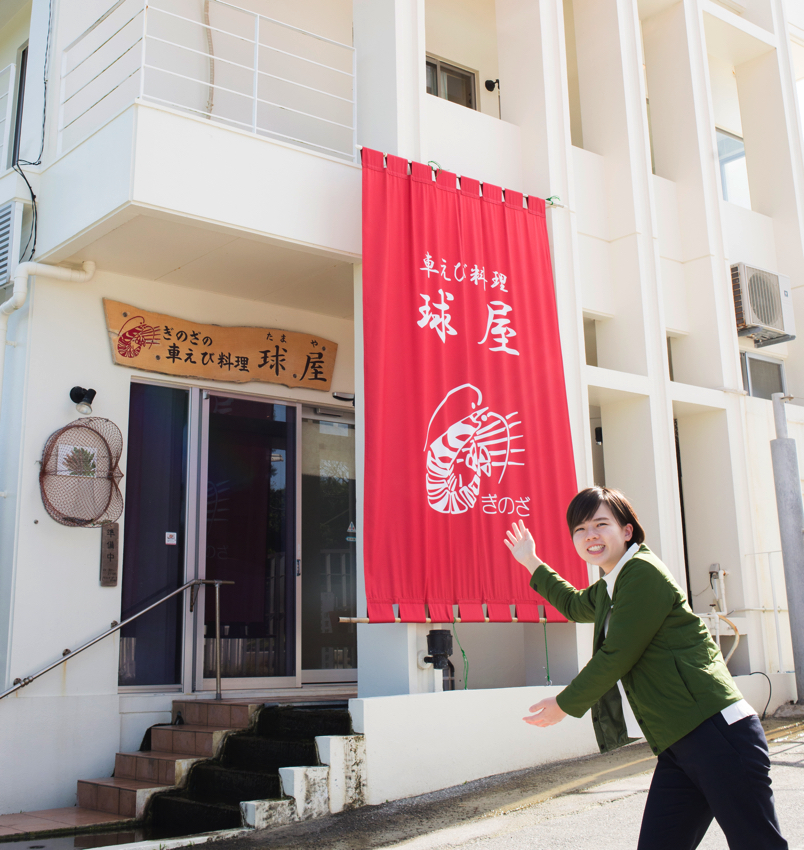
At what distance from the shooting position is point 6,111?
896 cm

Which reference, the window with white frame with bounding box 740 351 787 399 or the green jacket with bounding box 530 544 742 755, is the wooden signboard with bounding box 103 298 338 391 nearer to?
the window with white frame with bounding box 740 351 787 399

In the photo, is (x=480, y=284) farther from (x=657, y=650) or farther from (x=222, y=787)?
(x=657, y=650)

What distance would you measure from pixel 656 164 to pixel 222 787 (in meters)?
8.22

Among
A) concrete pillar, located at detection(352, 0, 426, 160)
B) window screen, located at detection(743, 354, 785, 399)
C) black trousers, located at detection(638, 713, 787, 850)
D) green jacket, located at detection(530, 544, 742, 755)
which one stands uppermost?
concrete pillar, located at detection(352, 0, 426, 160)

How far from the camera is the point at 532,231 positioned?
8.02 m

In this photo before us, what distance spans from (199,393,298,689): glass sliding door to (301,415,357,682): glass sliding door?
7.5 inches

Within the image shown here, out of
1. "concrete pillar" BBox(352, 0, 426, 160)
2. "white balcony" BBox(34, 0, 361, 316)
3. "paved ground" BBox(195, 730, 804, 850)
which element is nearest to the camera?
"paved ground" BBox(195, 730, 804, 850)

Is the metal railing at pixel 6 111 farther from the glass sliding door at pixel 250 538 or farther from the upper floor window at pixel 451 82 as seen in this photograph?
the upper floor window at pixel 451 82

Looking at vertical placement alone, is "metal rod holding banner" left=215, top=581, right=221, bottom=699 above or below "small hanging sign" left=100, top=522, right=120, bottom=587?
below

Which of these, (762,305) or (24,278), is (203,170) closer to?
(24,278)

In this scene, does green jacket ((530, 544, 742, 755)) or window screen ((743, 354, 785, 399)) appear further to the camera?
window screen ((743, 354, 785, 399))

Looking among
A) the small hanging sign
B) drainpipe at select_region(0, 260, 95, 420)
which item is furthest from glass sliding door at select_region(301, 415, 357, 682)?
drainpipe at select_region(0, 260, 95, 420)

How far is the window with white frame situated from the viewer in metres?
10.6

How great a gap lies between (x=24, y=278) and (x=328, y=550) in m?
3.66
